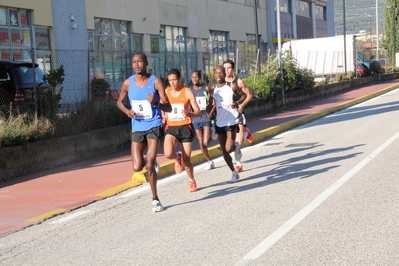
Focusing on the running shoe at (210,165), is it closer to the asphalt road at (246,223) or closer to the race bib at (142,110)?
the asphalt road at (246,223)

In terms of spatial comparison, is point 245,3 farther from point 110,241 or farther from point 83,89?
point 110,241

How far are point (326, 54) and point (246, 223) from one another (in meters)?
35.4

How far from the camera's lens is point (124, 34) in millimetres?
31297

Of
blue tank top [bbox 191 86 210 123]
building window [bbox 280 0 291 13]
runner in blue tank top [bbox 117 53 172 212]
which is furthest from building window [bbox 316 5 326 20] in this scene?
runner in blue tank top [bbox 117 53 172 212]

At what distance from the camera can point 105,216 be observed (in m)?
7.37

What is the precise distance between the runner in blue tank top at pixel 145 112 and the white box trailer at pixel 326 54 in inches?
1268

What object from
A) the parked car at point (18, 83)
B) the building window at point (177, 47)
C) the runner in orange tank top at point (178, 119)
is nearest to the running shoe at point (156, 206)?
the runner in orange tank top at point (178, 119)

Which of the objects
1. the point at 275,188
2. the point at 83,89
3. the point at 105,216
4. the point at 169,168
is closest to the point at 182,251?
the point at 105,216

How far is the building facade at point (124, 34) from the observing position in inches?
669

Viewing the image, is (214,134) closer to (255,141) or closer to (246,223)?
(246,223)

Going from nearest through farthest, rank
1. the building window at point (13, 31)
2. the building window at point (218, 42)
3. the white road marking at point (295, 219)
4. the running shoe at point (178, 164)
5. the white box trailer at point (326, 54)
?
1. the white road marking at point (295, 219)
2. the running shoe at point (178, 164)
3. the building window at point (13, 31)
4. the white box trailer at point (326, 54)
5. the building window at point (218, 42)

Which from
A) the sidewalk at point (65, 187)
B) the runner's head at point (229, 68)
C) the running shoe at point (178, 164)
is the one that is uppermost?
the runner's head at point (229, 68)

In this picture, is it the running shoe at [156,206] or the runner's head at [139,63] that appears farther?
the running shoe at [156,206]

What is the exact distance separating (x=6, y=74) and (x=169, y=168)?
22.5 feet
